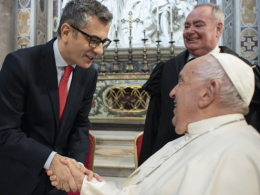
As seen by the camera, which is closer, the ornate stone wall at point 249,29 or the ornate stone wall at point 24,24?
the ornate stone wall at point 249,29

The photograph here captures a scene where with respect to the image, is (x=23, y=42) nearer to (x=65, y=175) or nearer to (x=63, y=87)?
(x=63, y=87)

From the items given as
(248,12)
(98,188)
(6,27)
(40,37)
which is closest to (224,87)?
(98,188)

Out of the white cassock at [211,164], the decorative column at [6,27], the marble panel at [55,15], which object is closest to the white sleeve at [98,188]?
the white cassock at [211,164]

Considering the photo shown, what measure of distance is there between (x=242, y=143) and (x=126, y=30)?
610 centimetres

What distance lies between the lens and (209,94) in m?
1.18

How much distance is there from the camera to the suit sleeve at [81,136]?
6.24ft

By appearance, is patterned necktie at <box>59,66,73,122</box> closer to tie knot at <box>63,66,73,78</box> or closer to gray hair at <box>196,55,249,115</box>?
tie knot at <box>63,66,73,78</box>

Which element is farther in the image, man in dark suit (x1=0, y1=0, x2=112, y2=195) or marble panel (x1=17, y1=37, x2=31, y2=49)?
marble panel (x1=17, y1=37, x2=31, y2=49)

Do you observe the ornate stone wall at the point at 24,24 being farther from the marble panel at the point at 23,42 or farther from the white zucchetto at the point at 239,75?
the white zucchetto at the point at 239,75

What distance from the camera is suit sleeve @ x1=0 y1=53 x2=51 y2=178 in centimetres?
153

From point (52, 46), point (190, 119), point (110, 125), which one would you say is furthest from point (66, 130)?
point (110, 125)

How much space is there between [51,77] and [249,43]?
4.43 meters

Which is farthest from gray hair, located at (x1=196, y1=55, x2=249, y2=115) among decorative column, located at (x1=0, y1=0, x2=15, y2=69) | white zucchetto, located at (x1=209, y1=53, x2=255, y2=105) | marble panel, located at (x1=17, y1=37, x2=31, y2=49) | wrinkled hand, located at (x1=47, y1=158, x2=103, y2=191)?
marble panel, located at (x1=17, y1=37, x2=31, y2=49)

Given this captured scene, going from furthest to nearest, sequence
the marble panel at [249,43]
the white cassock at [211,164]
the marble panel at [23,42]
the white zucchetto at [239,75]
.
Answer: the marble panel at [23,42], the marble panel at [249,43], the white zucchetto at [239,75], the white cassock at [211,164]
